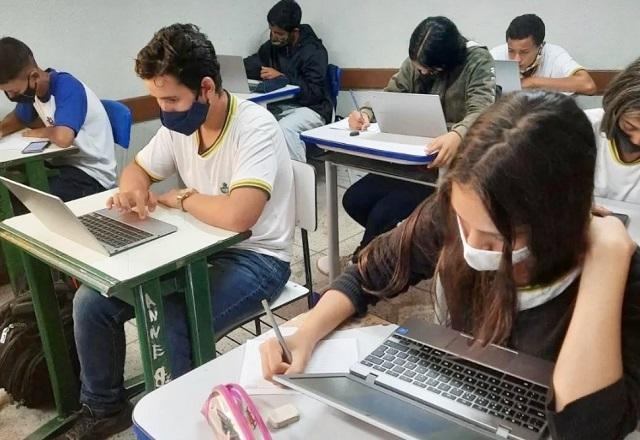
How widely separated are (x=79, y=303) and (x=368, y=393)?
1003 mm

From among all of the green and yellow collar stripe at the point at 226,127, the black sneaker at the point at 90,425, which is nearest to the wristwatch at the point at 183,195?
the green and yellow collar stripe at the point at 226,127

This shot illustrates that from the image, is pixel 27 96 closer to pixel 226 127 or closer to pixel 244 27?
pixel 226 127

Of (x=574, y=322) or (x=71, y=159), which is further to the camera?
(x=71, y=159)

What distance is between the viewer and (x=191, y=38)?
162 cm

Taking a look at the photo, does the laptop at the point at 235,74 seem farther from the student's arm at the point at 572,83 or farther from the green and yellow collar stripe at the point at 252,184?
the green and yellow collar stripe at the point at 252,184

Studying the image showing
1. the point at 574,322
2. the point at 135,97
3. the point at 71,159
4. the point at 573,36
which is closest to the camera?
the point at 574,322

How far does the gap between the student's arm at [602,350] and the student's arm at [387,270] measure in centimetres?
30

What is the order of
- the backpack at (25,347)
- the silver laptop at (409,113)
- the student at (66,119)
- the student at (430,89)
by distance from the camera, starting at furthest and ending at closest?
the student at (66,119)
the student at (430,89)
the silver laptop at (409,113)
the backpack at (25,347)

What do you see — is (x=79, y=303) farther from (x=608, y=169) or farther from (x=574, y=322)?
(x=608, y=169)

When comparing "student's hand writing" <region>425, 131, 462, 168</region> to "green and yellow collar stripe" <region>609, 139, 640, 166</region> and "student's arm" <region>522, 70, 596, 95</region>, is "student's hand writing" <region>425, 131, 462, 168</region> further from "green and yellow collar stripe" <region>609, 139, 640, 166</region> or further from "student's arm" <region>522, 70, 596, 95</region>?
"student's arm" <region>522, 70, 596, 95</region>

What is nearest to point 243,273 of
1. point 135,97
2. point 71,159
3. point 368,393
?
point 368,393

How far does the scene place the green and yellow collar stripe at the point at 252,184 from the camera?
62.4 inches

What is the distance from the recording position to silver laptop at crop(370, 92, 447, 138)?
210 cm

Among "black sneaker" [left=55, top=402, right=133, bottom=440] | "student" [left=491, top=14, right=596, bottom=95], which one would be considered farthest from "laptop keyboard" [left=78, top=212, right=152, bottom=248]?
"student" [left=491, top=14, right=596, bottom=95]
